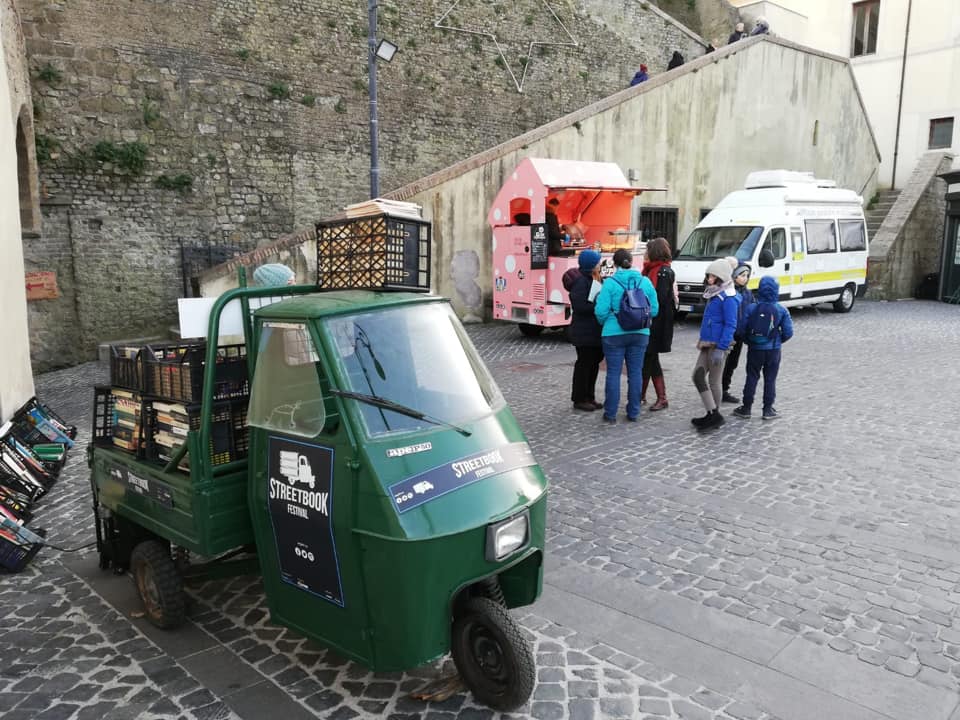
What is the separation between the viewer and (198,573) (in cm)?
393

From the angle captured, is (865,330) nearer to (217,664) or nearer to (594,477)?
(594,477)

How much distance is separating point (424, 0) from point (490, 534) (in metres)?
19.2

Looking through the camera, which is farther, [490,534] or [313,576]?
[313,576]

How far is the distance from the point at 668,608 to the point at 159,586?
270 cm

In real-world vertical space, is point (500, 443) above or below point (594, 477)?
above

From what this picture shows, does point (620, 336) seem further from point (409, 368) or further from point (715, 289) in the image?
point (409, 368)

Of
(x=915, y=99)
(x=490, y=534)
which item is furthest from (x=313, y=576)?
(x=915, y=99)

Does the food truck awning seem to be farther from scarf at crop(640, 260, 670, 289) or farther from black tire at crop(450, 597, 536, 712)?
black tire at crop(450, 597, 536, 712)

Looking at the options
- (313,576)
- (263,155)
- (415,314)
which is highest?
(263,155)

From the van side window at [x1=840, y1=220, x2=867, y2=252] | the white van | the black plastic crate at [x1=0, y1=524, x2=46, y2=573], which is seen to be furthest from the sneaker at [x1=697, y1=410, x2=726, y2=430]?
the van side window at [x1=840, y1=220, x2=867, y2=252]

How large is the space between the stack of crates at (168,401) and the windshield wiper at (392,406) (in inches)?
34.8

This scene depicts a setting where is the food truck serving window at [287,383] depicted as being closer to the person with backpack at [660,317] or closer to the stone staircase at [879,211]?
the person with backpack at [660,317]

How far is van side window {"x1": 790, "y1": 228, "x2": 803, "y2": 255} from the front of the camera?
15.4m

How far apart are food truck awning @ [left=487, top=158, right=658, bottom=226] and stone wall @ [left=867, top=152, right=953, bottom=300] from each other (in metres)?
10.2
